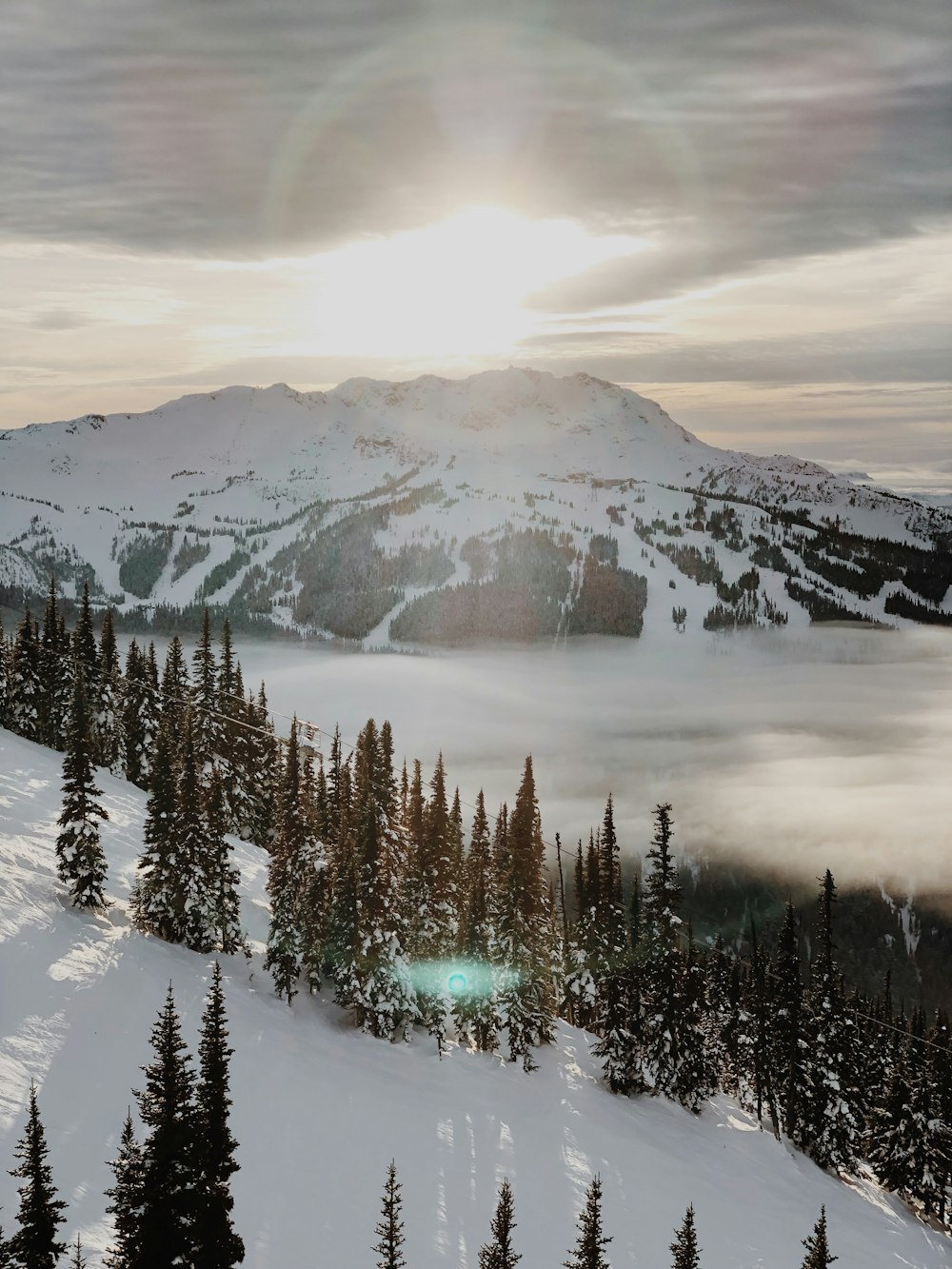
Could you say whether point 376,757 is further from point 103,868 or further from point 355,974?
point 103,868

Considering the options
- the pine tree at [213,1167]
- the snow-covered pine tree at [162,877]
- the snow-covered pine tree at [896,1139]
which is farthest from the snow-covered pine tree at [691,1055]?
the pine tree at [213,1167]

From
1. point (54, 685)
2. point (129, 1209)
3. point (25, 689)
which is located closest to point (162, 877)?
point (129, 1209)

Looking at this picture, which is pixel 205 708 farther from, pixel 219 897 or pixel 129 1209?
pixel 129 1209

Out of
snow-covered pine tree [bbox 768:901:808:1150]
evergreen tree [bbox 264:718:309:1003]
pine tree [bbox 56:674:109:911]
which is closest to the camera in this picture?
pine tree [bbox 56:674:109:911]

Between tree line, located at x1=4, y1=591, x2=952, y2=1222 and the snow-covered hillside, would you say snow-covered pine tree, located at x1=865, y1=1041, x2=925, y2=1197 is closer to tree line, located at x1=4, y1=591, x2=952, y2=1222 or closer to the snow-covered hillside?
tree line, located at x1=4, y1=591, x2=952, y2=1222

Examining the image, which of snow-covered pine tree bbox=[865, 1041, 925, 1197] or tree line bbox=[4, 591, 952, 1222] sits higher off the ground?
tree line bbox=[4, 591, 952, 1222]

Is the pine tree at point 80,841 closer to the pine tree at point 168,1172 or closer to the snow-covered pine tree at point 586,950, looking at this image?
the snow-covered pine tree at point 586,950

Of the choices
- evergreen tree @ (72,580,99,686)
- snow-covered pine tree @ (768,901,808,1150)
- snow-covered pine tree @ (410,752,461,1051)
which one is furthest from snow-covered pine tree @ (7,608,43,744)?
snow-covered pine tree @ (768,901,808,1150)
